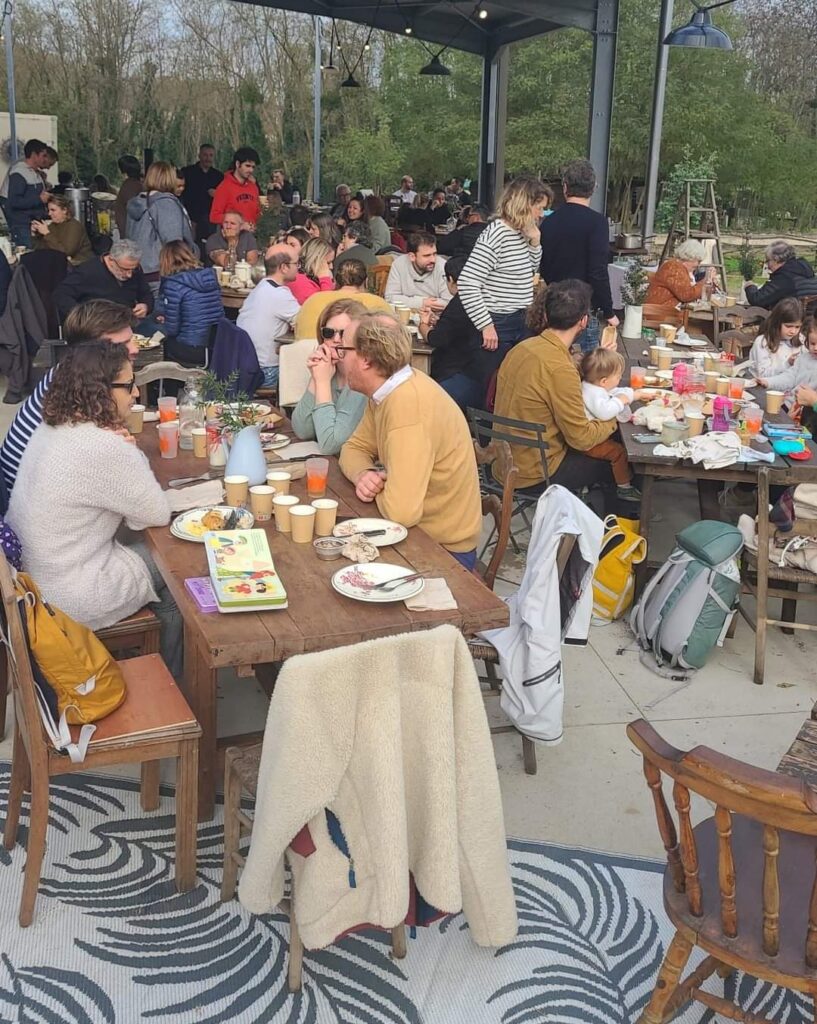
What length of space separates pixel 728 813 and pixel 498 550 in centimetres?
172

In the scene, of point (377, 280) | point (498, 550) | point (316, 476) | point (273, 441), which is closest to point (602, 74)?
point (377, 280)

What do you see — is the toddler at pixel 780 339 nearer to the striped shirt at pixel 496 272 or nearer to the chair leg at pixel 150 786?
the striped shirt at pixel 496 272

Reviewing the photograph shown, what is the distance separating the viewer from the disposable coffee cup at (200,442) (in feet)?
11.8

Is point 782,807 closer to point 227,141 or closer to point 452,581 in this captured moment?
point 452,581

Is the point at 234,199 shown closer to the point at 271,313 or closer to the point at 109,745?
the point at 271,313

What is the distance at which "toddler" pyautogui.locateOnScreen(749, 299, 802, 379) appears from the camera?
5582mm

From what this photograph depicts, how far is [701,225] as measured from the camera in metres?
11.7

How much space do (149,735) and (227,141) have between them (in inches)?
773

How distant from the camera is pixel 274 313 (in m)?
5.72

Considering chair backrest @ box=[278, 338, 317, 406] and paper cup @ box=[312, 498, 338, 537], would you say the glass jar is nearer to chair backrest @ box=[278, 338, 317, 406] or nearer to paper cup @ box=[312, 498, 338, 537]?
chair backrest @ box=[278, 338, 317, 406]

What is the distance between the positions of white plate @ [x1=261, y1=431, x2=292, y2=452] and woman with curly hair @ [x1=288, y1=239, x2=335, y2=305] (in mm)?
2515

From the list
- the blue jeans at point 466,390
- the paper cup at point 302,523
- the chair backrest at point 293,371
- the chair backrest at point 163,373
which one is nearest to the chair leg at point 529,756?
the paper cup at point 302,523

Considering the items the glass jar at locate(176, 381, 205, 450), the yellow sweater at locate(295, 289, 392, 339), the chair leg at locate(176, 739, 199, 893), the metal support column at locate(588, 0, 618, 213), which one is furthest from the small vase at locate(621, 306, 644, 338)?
the metal support column at locate(588, 0, 618, 213)

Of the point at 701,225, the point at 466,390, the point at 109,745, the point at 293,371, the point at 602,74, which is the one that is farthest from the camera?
the point at 701,225
